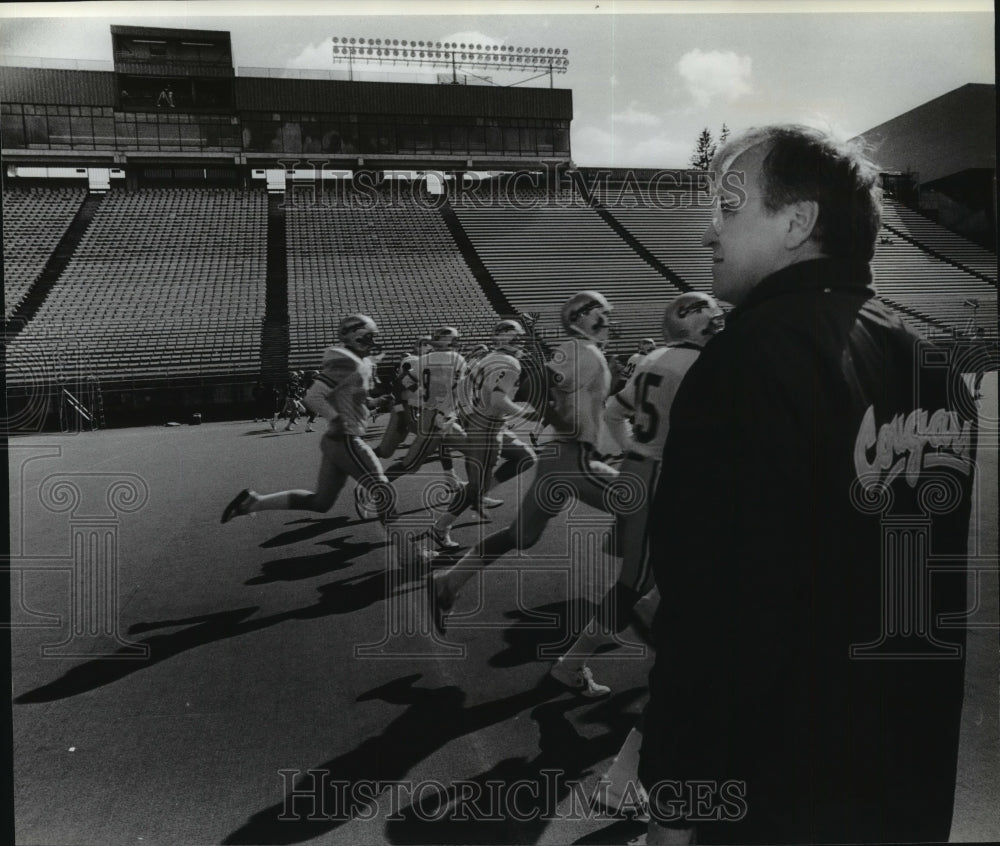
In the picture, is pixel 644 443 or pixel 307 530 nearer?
pixel 644 443

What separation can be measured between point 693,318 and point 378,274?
3.34ft

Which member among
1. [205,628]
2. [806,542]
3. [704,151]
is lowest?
[205,628]

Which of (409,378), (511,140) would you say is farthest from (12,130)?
(511,140)

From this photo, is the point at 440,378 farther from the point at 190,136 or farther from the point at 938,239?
the point at 938,239

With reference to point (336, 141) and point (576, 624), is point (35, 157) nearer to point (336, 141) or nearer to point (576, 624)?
point (336, 141)

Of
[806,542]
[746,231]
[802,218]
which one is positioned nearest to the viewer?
[806,542]

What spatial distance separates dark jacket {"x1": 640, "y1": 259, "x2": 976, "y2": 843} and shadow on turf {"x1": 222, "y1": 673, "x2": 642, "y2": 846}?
1.39ft

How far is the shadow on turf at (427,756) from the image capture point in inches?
82.3

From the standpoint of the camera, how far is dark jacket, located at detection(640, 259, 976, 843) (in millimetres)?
1449

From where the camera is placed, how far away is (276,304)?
2.32 metres

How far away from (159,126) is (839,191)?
216cm

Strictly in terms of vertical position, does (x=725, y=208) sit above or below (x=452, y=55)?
below

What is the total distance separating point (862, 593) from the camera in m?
1.73

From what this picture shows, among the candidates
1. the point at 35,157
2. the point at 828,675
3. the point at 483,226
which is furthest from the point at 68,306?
the point at 828,675
